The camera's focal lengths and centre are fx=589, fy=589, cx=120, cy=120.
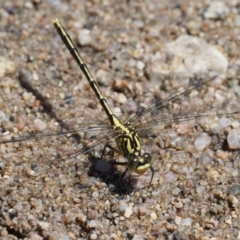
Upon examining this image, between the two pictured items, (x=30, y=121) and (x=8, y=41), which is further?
(x=8, y=41)

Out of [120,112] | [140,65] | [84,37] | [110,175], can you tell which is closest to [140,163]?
[110,175]

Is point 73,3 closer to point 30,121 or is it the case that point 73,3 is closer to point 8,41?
point 8,41

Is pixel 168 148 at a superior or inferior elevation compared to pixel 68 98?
inferior

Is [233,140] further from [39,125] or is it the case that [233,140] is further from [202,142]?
[39,125]

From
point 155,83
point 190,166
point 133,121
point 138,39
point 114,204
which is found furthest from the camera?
point 138,39

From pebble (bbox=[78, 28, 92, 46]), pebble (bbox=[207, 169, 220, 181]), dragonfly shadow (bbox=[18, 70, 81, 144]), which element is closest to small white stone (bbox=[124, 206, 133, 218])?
pebble (bbox=[207, 169, 220, 181])

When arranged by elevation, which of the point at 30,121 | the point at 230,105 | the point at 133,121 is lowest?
the point at 230,105

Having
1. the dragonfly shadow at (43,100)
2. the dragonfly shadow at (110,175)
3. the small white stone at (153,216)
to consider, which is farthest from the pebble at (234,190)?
the dragonfly shadow at (43,100)

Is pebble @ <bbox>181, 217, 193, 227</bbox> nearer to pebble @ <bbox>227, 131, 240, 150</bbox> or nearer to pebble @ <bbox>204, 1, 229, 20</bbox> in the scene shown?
pebble @ <bbox>227, 131, 240, 150</bbox>

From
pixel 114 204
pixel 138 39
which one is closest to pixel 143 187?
pixel 114 204
